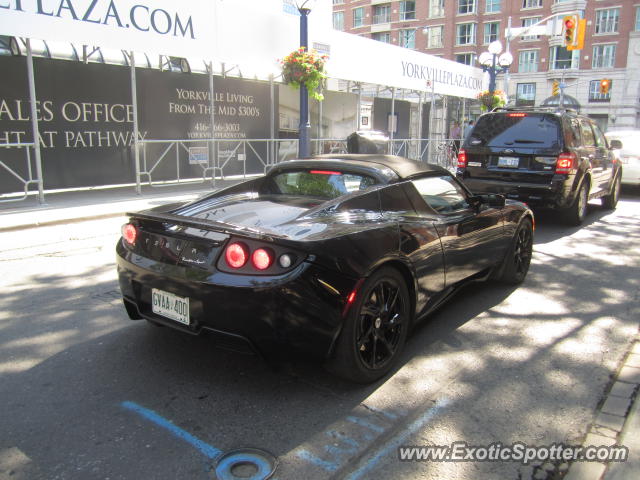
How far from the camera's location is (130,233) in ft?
11.9

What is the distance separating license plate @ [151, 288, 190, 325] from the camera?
10.5ft

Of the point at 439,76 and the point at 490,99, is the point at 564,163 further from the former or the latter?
the point at 490,99

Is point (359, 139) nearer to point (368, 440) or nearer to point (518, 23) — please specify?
point (368, 440)

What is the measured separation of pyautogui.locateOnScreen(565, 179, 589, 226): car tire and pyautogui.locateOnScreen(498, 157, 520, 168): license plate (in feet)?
3.84

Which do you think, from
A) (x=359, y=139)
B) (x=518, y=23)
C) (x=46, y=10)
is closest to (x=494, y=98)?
(x=359, y=139)

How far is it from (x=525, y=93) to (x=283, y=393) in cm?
6379

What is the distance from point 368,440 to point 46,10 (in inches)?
377

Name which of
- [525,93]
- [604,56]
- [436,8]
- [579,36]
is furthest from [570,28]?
[436,8]

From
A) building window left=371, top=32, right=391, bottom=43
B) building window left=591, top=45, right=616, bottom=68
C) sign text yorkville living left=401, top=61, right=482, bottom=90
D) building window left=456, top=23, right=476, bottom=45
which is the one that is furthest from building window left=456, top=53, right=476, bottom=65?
sign text yorkville living left=401, top=61, right=482, bottom=90

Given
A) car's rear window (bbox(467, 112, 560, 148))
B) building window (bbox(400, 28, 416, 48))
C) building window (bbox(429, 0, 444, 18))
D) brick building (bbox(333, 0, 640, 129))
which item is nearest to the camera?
car's rear window (bbox(467, 112, 560, 148))

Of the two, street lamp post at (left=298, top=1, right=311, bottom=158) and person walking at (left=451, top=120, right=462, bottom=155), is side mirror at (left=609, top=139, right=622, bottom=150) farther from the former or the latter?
person walking at (left=451, top=120, right=462, bottom=155)

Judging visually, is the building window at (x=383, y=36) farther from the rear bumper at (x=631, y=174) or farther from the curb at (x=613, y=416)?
the curb at (x=613, y=416)

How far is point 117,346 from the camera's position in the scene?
3838mm

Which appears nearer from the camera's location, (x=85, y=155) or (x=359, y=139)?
(x=85, y=155)
